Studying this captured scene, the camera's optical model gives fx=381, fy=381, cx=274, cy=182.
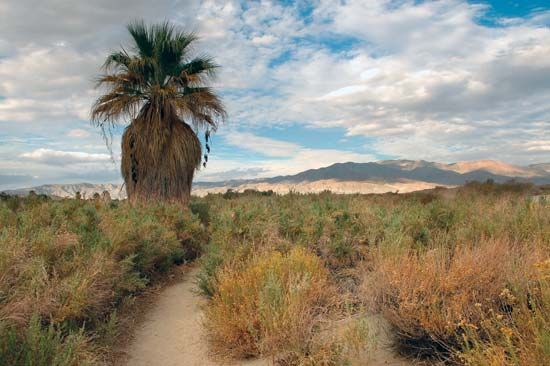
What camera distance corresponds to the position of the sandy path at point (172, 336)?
161 inches

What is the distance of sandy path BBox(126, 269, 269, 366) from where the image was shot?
4098 millimetres

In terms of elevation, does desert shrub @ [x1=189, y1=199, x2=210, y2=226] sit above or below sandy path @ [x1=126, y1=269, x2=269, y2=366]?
above

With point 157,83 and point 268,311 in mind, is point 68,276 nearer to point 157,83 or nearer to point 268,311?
point 268,311

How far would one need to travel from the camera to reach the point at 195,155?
13297 millimetres

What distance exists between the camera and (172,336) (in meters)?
4.73

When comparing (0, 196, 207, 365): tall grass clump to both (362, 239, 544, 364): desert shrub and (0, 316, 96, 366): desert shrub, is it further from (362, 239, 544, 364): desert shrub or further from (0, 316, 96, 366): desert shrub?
(362, 239, 544, 364): desert shrub

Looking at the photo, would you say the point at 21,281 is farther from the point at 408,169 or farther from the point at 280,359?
the point at 408,169

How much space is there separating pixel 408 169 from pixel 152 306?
156778 millimetres

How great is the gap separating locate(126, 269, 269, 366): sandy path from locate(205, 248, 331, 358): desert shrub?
0.74 ft

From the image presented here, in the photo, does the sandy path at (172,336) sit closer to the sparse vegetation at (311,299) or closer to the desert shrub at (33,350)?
the sparse vegetation at (311,299)

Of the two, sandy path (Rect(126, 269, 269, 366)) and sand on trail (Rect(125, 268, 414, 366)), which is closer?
sand on trail (Rect(125, 268, 414, 366))

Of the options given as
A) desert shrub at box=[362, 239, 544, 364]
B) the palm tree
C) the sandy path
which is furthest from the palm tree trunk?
desert shrub at box=[362, 239, 544, 364]

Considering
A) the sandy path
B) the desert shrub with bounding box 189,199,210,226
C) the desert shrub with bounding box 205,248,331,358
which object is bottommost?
the sandy path

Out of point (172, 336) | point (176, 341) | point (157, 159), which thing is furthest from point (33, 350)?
point (157, 159)
